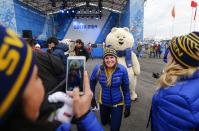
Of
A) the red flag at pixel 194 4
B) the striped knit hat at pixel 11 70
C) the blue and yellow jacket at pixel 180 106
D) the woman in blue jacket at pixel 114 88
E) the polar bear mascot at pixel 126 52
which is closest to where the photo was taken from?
the striped knit hat at pixel 11 70

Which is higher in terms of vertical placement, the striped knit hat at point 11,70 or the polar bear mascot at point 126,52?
the striped knit hat at point 11,70

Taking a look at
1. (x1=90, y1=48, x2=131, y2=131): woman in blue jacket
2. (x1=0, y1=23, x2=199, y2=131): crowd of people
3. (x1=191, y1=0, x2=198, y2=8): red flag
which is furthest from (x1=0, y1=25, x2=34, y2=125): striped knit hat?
(x1=191, y1=0, x2=198, y2=8): red flag

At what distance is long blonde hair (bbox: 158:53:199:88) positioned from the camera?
170 centimetres

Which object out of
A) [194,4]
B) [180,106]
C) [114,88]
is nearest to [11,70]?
Result: [180,106]

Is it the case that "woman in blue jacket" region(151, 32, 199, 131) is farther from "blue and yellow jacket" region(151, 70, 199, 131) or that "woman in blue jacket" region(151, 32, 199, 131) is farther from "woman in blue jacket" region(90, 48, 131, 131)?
"woman in blue jacket" region(90, 48, 131, 131)

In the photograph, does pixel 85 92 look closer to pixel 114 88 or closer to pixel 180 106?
pixel 180 106

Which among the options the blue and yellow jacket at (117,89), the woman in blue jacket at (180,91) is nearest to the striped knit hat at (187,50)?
the woman in blue jacket at (180,91)

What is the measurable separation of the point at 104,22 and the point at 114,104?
90.9ft

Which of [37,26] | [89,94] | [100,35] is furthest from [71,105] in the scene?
[100,35]

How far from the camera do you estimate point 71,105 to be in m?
0.98

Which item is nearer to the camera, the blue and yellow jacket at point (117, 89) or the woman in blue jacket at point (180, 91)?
the woman in blue jacket at point (180, 91)

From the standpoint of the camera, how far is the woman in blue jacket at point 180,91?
5.07 feet

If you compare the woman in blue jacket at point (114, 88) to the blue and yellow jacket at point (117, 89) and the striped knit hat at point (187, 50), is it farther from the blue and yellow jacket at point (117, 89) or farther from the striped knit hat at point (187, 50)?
the striped knit hat at point (187, 50)

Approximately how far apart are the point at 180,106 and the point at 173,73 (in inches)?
11.3
